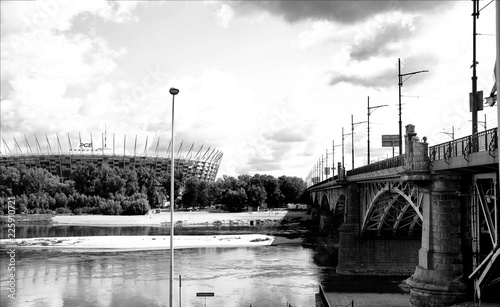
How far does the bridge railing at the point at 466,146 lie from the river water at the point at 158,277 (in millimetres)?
20544

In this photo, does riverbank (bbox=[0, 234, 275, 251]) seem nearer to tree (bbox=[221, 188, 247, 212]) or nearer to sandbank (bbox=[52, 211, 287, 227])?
sandbank (bbox=[52, 211, 287, 227])

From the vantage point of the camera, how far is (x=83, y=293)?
47.1 metres

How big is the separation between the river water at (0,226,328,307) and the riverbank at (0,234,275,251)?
5.51 metres

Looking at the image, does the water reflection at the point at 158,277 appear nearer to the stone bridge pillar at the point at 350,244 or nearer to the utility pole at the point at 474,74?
the stone bridge pillar at the point at 350,244

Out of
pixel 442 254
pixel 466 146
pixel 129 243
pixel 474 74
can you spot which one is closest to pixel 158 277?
pixel 129 243

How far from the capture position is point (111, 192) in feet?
586

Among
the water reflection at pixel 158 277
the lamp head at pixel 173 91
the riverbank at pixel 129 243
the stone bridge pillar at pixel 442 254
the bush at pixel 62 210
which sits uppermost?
the lamp head at pixel 173 91

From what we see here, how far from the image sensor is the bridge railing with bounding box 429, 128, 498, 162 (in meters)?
20.9

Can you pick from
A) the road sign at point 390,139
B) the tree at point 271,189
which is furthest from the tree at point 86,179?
the road sign at point 390,139

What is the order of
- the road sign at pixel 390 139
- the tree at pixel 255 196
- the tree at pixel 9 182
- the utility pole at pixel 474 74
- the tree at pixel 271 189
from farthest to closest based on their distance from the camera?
the tree at pixel 271 189, the tree at pixel 255 196, the tree at pixel 9 182, the road sign at pixel 390 139, the utility pole at pixel 474 74

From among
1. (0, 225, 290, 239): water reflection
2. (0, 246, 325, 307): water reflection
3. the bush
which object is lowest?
(0, 225, 290, 239): water reflection

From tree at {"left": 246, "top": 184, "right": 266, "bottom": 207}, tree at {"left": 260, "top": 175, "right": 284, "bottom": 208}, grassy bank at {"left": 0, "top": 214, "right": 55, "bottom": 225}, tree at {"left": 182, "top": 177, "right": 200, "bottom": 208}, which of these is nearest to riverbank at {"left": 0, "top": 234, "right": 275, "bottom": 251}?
grassy bank at {"left": 0, "top": 214, "right": 55, "bottom": 225}

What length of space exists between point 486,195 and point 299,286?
30098 mm

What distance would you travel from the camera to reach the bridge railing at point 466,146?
2088cm
